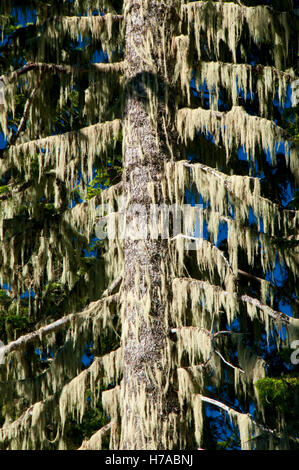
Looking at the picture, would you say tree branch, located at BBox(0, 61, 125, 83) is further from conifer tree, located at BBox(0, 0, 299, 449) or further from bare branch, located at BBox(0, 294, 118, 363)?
bare branch, located at BBox(0, 294, 118, 363)

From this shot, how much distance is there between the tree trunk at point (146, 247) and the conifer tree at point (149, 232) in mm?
14

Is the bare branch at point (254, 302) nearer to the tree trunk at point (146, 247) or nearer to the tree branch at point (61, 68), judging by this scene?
the tree trunk at point (146, 247)

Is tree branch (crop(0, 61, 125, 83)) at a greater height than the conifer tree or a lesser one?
greater

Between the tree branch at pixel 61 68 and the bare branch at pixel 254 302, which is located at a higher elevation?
the tree branch at pixel 61 68

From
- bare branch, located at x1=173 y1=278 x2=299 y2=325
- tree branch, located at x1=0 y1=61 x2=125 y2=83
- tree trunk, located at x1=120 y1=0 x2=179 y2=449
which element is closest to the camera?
tree trunk, located at x1=120 y1=0 x2=179 y2=449

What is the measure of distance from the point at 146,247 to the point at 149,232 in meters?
0.15

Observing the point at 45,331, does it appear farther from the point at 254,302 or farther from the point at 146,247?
the point at 254,302

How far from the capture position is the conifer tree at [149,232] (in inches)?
258

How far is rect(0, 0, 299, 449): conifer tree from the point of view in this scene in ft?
21.5

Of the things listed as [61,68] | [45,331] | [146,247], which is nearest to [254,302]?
[146,247]

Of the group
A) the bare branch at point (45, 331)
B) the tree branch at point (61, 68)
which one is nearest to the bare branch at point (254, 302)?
the bare branch at point (45, 331)

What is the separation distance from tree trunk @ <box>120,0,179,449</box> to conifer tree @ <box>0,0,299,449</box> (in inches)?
0.5

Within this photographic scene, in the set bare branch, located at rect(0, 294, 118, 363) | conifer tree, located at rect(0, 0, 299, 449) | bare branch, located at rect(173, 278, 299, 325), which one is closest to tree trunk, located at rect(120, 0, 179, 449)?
conifer tree, located at rect(0, 0, 299, 449)

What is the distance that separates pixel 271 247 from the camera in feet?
23.7
